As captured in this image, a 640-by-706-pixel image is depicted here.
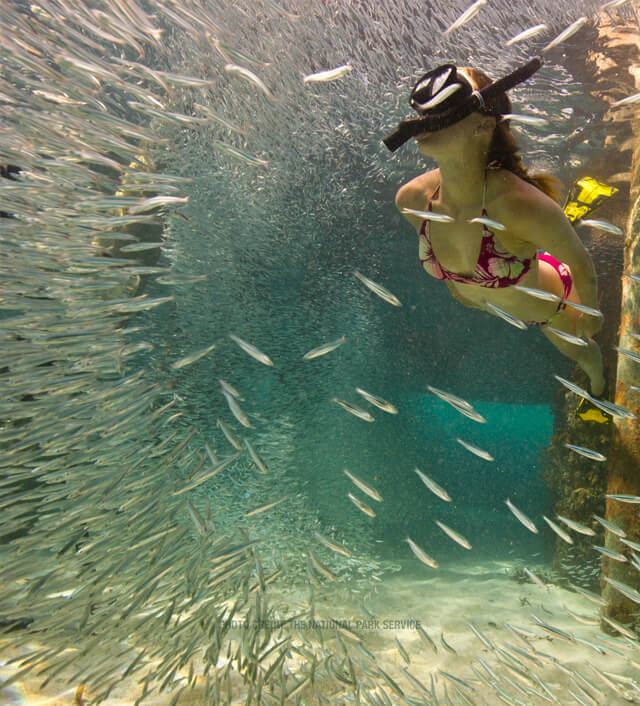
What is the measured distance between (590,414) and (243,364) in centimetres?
578

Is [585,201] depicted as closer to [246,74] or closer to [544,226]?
[544,226]

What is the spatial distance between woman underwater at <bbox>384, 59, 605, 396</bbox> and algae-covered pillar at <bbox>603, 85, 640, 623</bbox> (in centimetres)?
121

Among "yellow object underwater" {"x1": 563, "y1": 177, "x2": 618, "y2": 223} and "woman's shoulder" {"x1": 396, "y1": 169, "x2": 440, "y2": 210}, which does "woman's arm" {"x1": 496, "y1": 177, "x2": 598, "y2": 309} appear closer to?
"woman's shoulder" {"x1": 396, "y1": 169, "x2": 440, "y2": 210}

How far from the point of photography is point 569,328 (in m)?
2.72

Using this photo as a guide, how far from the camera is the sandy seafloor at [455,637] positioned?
269 centimetres

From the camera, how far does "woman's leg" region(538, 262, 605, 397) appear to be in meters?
2.61

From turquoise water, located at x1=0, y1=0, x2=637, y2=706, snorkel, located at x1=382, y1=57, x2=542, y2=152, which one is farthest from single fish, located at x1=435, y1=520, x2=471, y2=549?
snorkel, located at x1=382, y1=57, x2=542, y2=152

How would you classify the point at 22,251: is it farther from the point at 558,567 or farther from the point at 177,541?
the point at 558,567

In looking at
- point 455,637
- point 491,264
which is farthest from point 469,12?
point 455,637

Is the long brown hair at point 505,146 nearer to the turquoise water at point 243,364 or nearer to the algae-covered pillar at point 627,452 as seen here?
the turquoise water at point 243,364

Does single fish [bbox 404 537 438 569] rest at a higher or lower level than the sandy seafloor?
higher

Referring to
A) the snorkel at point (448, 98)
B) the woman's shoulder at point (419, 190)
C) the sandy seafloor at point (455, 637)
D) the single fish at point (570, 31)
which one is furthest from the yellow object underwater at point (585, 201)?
the sandy seafloor at point (455, 637)

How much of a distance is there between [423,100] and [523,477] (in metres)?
13.2

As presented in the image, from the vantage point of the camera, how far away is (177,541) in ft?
10.1
